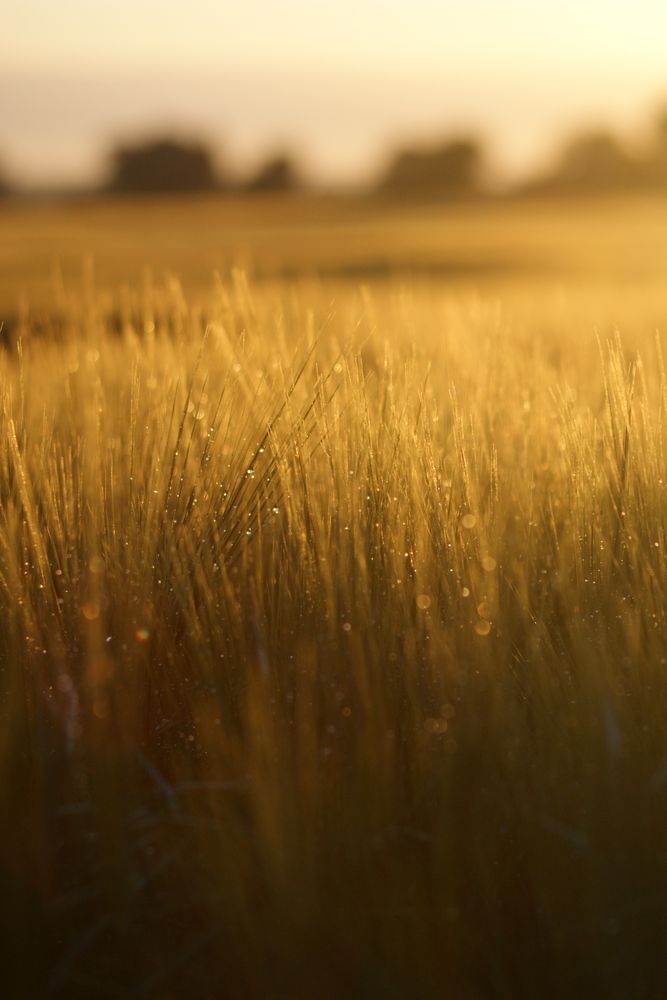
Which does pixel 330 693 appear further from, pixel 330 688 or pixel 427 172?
pixel 427 172

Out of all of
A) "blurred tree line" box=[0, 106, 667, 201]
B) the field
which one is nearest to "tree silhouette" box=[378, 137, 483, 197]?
"blurred tree line" box=[0, 106, 667, 201]

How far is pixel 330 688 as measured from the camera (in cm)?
140

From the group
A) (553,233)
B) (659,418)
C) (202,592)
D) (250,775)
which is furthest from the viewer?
(553,233)

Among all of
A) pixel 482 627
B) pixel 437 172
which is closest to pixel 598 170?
pixel 437 172

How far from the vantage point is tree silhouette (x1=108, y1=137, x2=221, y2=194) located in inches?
706

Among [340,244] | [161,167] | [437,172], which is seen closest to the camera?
[340,244]

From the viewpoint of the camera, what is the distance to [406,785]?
52.9 inches

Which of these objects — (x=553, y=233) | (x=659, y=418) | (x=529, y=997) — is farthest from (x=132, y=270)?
(x=553, y=233)

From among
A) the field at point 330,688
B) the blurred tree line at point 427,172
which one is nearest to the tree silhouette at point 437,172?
the blurred tree line at point 427,172

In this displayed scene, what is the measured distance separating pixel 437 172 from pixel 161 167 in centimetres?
642

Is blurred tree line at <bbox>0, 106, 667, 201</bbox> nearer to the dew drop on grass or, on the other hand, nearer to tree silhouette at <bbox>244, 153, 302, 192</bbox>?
tree silhouette at <bbox>244, 153, 302, 192</bbox>

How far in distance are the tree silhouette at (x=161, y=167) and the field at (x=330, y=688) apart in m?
17.0

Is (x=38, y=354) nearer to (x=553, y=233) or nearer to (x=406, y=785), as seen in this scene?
Answer: (x=406, y=785)

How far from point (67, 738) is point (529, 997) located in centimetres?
63
